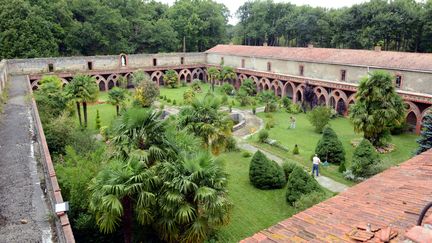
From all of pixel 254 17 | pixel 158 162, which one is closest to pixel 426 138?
pixel 158 162

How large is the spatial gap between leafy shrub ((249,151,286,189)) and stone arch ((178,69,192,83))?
111 ft

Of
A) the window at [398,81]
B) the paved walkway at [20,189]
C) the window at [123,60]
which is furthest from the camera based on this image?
the window at [123,60]

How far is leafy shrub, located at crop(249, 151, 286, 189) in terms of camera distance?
17219 mm

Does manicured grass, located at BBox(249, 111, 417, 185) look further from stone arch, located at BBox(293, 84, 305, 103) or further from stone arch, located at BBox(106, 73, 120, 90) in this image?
stone arch, located at BBox(106, 73, 120, 90)

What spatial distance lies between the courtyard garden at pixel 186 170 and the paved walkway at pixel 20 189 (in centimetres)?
114

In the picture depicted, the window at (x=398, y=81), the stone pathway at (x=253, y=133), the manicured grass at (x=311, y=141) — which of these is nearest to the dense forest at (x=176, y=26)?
the window at (x=398, y=81)

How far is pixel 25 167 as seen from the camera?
1243cm

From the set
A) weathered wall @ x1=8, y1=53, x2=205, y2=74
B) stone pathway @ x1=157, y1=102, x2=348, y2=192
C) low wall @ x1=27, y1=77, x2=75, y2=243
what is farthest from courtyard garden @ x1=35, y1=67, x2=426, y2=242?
weathered wall @ x1=8, y1=53, x2=205, y2=74

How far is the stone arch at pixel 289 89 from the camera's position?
125 ft

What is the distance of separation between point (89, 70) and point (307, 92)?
25.7 metres

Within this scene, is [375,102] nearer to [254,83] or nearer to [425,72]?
[425,72]

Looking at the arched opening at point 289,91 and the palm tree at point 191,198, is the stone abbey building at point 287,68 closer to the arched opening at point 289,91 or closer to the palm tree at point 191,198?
the arched opening at point 289,91

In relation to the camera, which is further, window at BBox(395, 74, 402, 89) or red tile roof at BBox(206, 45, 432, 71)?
window at BBox(395, 74, 402, 89)

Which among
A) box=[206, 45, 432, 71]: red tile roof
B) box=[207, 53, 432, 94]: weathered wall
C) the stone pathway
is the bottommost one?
the stone pathway
